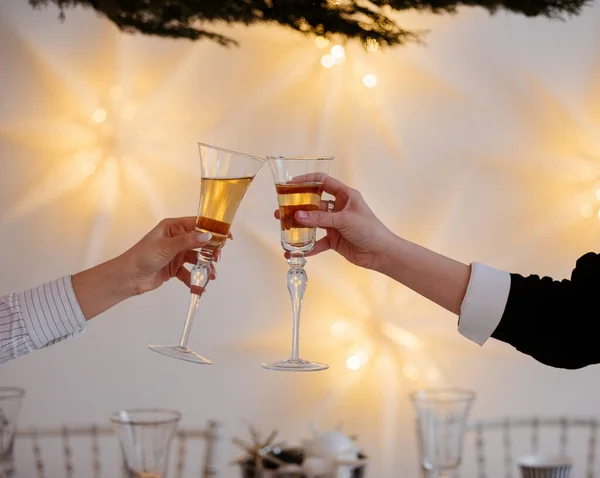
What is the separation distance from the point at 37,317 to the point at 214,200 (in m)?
0.58

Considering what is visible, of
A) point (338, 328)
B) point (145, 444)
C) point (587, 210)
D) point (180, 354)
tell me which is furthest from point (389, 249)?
point (587, 210)

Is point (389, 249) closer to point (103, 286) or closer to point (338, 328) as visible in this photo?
point (103, 286)

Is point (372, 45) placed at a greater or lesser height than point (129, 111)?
greater

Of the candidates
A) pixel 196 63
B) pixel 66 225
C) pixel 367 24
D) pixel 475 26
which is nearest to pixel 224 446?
pixel 66 225

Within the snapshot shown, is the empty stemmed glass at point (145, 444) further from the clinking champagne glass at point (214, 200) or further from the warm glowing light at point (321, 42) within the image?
the warm glowing light at point (321, 42)

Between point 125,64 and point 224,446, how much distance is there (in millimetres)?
1556

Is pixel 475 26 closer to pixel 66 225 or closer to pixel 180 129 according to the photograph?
pixel 180 129

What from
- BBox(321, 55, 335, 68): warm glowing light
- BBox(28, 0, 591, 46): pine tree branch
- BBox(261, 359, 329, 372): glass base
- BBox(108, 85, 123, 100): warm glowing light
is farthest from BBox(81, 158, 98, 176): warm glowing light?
BBox(261, 359, 329, 372): glass base

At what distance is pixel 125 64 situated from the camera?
3.14m

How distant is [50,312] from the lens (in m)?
1.99

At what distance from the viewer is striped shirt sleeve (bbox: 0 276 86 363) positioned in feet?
6.51

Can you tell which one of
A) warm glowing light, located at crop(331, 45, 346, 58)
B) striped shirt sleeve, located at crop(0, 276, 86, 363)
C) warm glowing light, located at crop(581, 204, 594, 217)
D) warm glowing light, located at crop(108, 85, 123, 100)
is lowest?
striped shirt sleeve, located at crop(0, 276, 86, 363)

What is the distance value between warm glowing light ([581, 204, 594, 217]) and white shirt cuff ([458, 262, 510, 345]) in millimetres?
1591

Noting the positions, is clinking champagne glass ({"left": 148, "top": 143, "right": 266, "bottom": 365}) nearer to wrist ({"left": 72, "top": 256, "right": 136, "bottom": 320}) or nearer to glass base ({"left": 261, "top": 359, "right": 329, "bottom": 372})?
glass base ({"left": 261, "top": 359, "right": 329, "bottom": 372})
